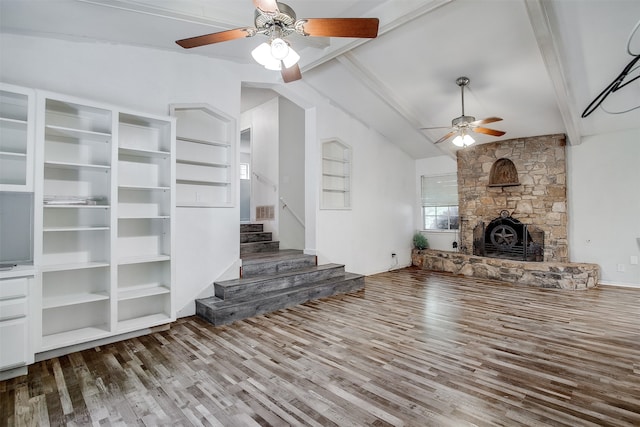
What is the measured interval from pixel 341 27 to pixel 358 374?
265 centimetres

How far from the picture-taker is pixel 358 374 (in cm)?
252

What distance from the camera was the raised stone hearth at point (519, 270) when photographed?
204 inches

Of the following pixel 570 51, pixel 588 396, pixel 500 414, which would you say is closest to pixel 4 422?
pixel 500 414

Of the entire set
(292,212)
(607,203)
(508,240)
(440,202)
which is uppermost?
(440,202)

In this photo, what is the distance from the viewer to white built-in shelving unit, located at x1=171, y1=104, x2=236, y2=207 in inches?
163

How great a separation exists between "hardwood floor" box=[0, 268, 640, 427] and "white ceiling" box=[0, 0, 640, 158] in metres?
3.05

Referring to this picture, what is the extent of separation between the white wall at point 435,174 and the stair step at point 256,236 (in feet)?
12.0

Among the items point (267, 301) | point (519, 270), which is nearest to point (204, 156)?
point (267, 301)

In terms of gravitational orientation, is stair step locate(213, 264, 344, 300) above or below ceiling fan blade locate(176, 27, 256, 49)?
below

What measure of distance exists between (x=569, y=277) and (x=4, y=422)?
6843 millimetres

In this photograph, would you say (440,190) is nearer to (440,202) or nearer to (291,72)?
(440,202)

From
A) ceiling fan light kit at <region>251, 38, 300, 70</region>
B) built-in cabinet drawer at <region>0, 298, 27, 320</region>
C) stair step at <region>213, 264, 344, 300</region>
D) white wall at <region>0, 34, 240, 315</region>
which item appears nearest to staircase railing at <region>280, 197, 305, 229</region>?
stair step at <region>213, 264, 344, 300</region>

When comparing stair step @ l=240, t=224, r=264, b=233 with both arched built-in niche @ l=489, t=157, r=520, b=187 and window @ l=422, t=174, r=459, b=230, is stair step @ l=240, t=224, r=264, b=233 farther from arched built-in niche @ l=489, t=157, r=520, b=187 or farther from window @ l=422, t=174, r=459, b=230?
arched built-in niche @ l=489, t=157, r=520, b=187

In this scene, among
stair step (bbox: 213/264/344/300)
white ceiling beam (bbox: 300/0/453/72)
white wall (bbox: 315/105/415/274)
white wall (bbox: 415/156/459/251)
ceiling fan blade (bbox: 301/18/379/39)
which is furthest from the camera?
white wall (bbox: 415/156/459/251)
